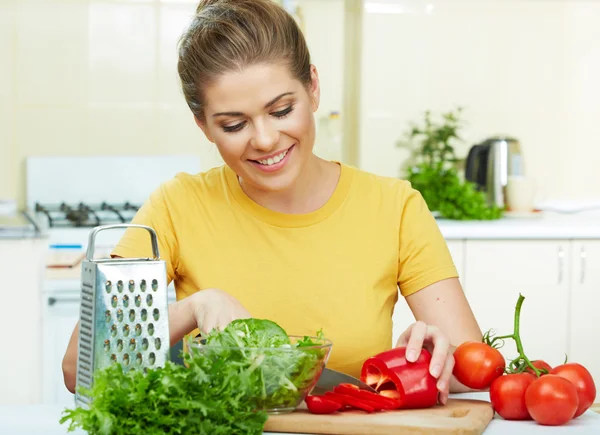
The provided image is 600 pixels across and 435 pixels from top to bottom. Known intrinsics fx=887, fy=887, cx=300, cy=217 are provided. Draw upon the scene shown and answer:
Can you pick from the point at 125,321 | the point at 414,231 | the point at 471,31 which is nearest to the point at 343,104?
the point at 471,31

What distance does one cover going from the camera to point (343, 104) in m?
4.23

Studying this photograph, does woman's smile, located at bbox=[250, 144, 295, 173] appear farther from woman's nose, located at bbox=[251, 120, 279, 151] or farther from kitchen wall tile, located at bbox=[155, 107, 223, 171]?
kitchen wall tile, located at bbox=[155, 107, 223, 171]

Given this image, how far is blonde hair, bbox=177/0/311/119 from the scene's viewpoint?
160cm

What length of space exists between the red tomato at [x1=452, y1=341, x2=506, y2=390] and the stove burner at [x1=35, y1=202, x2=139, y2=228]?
243 centimetres

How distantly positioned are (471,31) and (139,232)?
271 centimetres

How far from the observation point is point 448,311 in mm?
1719

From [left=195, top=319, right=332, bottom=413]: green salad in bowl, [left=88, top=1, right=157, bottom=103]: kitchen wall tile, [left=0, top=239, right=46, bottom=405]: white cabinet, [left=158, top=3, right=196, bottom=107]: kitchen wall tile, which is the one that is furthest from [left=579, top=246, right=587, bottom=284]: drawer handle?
[left=195, top=319, right=332, bottom=413]: green salad in bowl

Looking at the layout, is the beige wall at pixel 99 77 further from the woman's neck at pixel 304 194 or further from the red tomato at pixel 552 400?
the red tomato at pixel 552 400

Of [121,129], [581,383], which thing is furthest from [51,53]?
[581,383]

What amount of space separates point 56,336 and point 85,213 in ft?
2.31

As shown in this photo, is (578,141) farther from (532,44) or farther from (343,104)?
(343,104)

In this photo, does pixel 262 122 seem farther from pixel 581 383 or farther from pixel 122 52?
pixel 122 52

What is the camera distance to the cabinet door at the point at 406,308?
3.52 meters

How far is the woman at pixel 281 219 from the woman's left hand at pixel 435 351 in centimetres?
30
